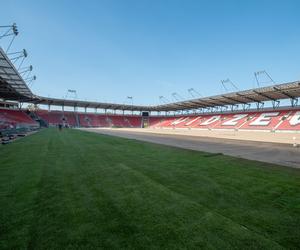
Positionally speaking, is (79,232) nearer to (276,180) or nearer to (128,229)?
(128,229)

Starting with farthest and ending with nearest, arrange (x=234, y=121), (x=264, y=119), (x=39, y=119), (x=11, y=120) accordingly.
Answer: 1. (x=39, y=119)
2. (x=234, y=121)
3. (x=11, y=120)
4. (x=264, y=119)

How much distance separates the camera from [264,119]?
4038 centimetres

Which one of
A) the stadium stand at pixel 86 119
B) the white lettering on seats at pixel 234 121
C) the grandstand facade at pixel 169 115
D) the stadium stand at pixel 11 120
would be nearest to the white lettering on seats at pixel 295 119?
the grandstand facade at pixel 169 115

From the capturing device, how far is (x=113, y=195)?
164 inches

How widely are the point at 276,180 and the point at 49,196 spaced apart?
6.43 m

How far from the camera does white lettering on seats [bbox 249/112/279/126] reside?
128ft

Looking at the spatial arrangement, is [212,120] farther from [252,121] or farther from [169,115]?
[169,115]

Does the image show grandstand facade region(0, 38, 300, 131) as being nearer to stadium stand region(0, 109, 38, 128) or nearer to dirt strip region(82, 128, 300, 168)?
stadium stand region(0, 109, 38, 128)

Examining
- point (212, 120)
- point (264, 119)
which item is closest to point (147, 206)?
point (264, 119)

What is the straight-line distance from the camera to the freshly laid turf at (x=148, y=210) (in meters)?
2.57

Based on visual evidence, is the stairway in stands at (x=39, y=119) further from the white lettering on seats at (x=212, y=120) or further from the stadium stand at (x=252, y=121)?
the white lettering on seats at (x=212, y=120)

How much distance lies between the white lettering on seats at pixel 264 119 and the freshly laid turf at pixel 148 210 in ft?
127

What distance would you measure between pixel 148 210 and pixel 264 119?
150 feet

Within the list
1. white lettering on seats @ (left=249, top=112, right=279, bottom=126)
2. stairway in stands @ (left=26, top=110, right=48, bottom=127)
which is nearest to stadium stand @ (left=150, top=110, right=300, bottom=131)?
white lettering on seats @ (left=249, top=112, right=279, bottom=126)
